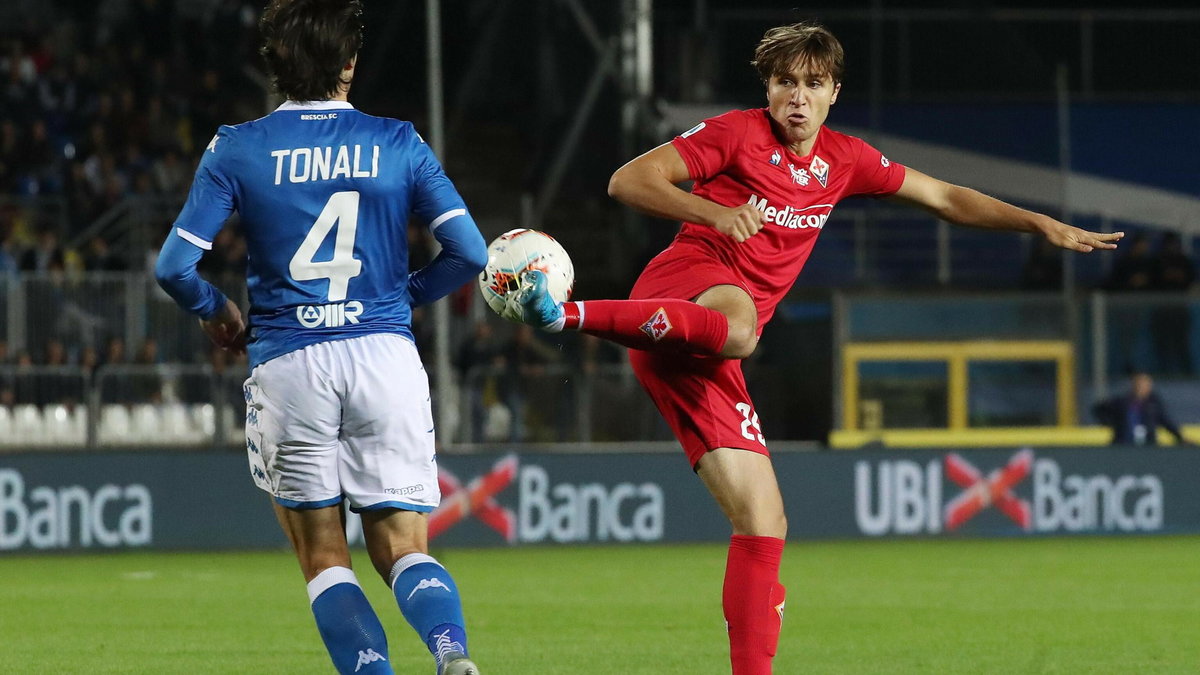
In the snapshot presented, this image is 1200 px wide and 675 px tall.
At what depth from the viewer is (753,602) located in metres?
5.95

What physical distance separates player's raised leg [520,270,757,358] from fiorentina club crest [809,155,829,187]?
787 mm

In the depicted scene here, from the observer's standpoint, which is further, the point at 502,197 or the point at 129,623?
the point at 502,197

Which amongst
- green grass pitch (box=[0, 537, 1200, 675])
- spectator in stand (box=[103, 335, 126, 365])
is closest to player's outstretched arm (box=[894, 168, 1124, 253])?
green grass pitch (box=[0, 537, 1200, 675])

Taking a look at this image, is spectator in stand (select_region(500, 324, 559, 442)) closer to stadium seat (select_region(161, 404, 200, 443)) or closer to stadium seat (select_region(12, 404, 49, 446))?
stadium seat (select_region(161, 404, 200, 443))

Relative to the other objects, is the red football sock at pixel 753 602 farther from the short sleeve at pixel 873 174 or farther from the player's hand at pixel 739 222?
the short sleeve at pixel 873 174

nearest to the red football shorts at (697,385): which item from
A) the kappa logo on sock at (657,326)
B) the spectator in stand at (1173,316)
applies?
the kappa logo on sock at (657,326)

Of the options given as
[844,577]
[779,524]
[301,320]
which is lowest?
[844,577]

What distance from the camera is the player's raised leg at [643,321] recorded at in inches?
227

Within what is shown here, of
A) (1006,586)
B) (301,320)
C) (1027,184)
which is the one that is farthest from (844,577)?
(1027,184)

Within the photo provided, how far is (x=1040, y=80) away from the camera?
23922mm

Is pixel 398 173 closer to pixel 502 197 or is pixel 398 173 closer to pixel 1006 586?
pixel 1006 586

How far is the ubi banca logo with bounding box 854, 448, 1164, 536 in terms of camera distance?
16.7 m

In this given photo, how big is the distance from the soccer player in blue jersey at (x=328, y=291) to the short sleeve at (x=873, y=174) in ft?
6.38

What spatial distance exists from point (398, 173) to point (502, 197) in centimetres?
2016
